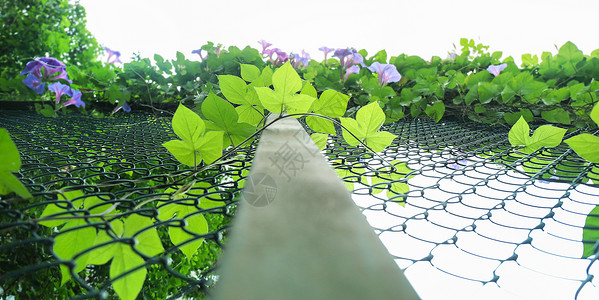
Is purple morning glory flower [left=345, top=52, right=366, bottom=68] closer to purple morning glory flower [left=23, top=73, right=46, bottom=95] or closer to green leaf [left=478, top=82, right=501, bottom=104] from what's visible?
green leaf [left=478, top=82, right=501, bottom=104]

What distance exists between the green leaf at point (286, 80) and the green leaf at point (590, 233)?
1.17 feet

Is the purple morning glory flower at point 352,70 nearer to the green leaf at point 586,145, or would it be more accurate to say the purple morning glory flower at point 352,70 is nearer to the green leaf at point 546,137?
the green leaf at point 546,137

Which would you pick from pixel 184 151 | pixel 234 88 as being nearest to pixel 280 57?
pixel 234 88

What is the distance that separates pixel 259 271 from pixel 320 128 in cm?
39

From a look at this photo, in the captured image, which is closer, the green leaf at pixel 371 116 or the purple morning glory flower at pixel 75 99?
the green leaf at pixel 371 116

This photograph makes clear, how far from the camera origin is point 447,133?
3.52 ft

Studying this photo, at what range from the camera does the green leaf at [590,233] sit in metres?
0.37

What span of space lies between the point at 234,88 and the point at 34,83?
1.20 metres

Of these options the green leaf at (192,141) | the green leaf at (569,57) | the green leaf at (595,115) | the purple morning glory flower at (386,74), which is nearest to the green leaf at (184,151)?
the green leaf at (192,141)

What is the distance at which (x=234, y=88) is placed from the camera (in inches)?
19.7

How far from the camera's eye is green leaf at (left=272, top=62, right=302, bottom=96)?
1.32 ft

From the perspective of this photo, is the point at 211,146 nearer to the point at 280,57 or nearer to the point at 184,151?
the point at 184,151

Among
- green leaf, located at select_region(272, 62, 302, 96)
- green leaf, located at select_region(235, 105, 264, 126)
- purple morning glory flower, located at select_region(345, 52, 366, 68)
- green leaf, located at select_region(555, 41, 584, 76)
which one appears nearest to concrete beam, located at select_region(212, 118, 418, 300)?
green leaf, located at select_region(272, 62, 302, 96)

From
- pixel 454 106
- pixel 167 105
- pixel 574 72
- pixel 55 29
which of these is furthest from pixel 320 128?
pixel 55 29
